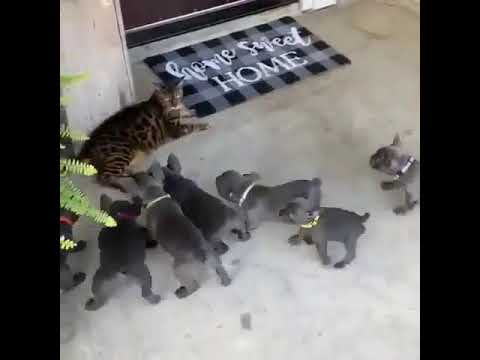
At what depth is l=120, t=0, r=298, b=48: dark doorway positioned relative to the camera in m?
2.66

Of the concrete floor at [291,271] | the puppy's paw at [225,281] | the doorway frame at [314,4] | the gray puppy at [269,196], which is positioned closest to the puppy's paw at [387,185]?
the concrete floor at [291,271]

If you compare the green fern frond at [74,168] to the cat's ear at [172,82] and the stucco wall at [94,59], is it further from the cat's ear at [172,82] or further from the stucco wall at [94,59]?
the cat's ear at [172,82]

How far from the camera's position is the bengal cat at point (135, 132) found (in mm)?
2051

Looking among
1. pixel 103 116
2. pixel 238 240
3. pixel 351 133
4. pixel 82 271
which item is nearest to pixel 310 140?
pixel 351 133

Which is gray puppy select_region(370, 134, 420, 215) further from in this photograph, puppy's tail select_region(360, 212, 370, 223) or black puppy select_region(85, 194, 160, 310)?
black puppy select_region(85, 194, 160, 310)

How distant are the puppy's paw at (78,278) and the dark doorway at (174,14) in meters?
1.13

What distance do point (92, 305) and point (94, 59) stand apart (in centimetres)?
79

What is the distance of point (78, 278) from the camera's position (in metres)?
1.82

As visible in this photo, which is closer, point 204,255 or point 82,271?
point 204,255

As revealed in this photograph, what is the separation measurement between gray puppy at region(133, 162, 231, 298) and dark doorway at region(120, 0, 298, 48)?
102 cm

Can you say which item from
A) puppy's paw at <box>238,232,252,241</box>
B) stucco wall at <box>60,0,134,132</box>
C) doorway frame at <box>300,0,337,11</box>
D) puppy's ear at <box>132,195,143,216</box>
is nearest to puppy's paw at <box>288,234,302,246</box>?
puppy's paw at <box>238,232,252,241</box>
